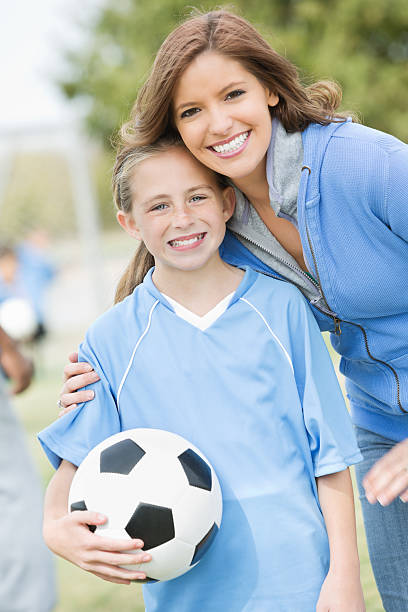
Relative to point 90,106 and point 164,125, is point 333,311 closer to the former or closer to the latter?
point 164,125

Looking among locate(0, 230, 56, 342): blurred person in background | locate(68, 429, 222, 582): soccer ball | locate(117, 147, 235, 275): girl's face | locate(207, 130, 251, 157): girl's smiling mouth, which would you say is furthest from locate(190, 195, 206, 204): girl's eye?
locate(0, 230, 56, 342): blurred person in background

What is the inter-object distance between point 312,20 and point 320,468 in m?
19.8

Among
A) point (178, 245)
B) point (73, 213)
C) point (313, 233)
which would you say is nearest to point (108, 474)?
point (178, 245)

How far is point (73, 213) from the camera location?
46.5ft

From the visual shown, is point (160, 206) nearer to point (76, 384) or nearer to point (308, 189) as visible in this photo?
point (308, 189)

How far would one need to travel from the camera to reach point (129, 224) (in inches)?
92.7

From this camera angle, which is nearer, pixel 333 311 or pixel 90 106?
pixel 333 311

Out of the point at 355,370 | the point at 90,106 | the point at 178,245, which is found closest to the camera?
the point at 178,245

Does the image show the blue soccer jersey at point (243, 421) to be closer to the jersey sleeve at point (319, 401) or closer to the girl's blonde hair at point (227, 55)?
the jersey sleeve at point (319, 401)

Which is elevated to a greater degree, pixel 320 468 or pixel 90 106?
pixel 320 468

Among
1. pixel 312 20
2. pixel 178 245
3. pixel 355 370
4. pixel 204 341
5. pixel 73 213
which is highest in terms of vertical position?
pixel 178 245

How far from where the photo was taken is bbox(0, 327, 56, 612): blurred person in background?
2850 millimetres

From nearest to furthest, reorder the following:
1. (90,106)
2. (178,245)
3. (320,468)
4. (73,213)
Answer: (320,468)
(178,245)
(73,213)
(90,106)

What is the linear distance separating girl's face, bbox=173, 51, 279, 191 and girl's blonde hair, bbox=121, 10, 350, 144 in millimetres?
26
